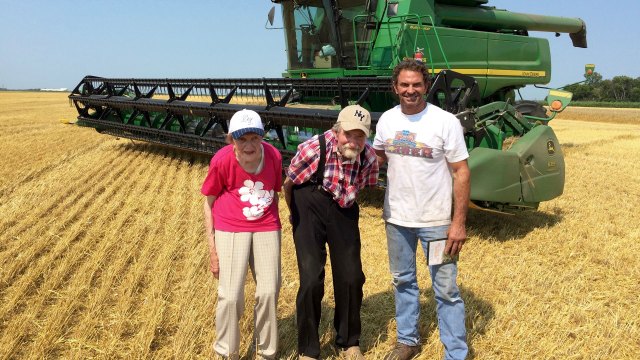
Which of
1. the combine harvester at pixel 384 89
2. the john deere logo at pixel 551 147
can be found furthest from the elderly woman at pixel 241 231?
the john deere logo at pixel 551 147

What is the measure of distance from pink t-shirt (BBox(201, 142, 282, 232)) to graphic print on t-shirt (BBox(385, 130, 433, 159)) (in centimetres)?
57

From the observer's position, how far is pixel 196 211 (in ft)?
16.8

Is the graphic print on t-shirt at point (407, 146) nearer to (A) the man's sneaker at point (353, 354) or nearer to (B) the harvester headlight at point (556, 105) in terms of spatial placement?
(A) the man's sneaker at point (353, 354)

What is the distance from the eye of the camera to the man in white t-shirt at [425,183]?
86.2 inches

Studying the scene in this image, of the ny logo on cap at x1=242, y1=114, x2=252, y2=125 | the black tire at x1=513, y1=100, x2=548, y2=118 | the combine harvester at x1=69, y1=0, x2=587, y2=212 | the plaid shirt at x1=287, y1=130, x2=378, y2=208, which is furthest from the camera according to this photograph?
the black tire at x1=513, y1=100, x2=548, y2=118

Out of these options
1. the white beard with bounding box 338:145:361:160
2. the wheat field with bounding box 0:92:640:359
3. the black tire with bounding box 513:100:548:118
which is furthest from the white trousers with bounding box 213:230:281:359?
the black tire with bounding box 513:100:548:118

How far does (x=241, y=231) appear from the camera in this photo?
88.3 inches

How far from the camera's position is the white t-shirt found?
2186 mm

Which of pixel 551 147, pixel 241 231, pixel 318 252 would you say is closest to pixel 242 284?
pixel 241 231

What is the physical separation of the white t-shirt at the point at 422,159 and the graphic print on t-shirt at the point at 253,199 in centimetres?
60

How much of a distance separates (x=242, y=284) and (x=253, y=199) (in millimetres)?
385

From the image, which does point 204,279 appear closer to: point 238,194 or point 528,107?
point 238,194

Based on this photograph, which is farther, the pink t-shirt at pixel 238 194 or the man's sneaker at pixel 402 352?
the man's sneaker at pixel 402 352

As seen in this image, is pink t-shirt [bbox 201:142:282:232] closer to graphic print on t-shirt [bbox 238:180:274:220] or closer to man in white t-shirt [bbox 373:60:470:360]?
graphic print on t-shirt [bbox 238:180:274:220]
